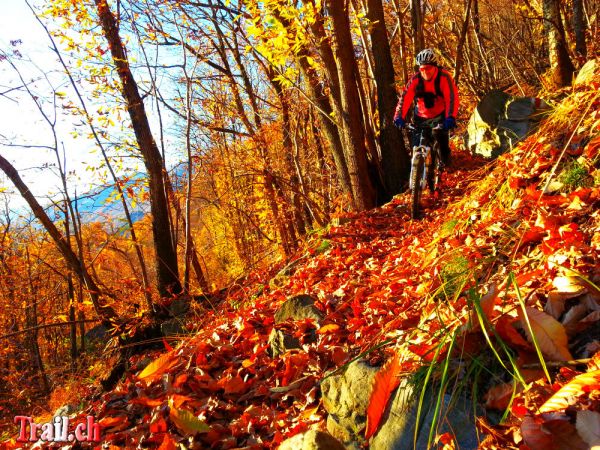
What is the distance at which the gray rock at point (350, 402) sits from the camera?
6.97 feet

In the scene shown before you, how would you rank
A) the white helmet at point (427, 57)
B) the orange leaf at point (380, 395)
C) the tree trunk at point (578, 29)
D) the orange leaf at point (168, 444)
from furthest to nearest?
the tree trunk at point (578, 29) < the white helmet at point (427, 57) < the orange leaf at point (168, 444) < the orange leaf at point (380, 395)

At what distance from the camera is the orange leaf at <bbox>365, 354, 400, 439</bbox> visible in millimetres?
2003

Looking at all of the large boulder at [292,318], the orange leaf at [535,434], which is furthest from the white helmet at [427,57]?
the orange leaf at [535,434]

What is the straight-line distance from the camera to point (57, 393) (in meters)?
9.20

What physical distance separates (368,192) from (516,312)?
531cm

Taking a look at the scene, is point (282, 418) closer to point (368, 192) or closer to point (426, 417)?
point (426, 417)

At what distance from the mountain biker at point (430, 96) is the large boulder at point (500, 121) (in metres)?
1.75

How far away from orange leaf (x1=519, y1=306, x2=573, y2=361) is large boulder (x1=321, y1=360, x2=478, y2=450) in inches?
15.9

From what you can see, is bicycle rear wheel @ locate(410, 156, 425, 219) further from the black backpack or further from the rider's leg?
the black backpack

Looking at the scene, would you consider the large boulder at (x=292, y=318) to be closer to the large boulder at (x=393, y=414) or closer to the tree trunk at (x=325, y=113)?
the large boulder at (x=393, y=414)

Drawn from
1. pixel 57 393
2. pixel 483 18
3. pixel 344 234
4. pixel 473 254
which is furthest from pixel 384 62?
pixel 483 18

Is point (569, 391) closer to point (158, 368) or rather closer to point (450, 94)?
point (158, 368)

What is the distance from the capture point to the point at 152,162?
8.07 metres

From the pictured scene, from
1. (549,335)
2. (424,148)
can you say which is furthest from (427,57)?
(549,335)
